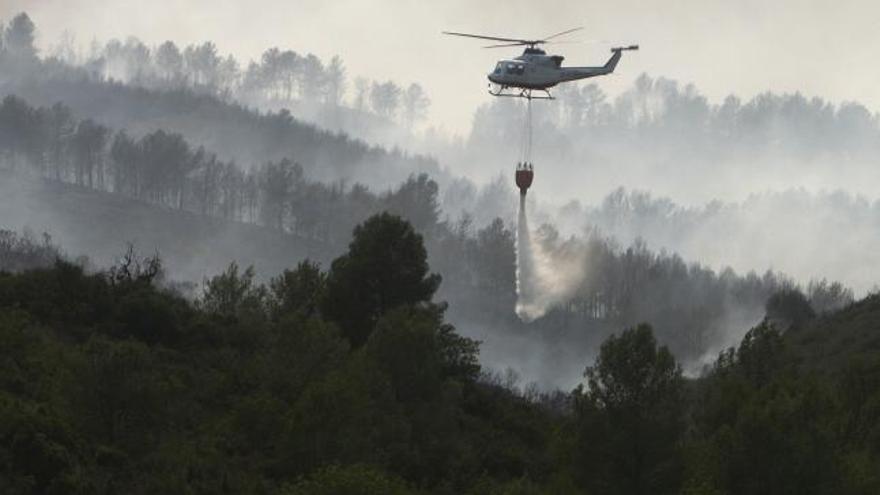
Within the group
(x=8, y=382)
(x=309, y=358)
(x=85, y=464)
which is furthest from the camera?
(x=309, y=358)

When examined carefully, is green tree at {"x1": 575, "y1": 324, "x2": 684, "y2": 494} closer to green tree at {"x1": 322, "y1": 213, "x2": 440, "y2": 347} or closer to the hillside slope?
green tree at {"x1": 322, "y1": 213, "x2": 440, "y2": 347}

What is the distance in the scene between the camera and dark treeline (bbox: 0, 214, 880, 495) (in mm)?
54750

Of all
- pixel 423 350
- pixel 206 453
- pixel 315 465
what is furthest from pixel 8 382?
pixel 423 350

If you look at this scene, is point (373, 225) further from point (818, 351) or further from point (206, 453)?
point (818, 351)

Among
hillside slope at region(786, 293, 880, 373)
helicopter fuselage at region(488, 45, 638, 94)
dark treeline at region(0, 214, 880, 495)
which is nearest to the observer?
dark treeline at region(0, 214, 880, 495)

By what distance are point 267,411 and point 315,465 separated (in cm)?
455

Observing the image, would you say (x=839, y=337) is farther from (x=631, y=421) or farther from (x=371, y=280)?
(x=631, y=421)

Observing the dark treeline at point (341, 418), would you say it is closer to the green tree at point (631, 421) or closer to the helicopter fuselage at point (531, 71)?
the green tree at point (631, 421)

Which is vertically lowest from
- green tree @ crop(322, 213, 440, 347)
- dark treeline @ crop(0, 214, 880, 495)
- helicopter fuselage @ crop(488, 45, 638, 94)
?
dark treeline @ crop(0, 214, 880, 495)

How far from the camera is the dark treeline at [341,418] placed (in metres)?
54.8

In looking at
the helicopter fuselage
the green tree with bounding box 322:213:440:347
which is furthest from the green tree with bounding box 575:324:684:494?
the helicopter fuselage

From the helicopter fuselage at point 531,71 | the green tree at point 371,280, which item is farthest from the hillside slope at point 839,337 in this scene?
the green tree at point 371,280

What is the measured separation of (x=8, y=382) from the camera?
6191 cm

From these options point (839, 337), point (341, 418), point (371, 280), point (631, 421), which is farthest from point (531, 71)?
point (341, 418)
